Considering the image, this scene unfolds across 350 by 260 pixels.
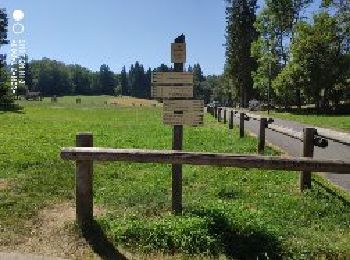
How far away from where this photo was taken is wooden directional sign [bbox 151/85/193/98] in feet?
24.6

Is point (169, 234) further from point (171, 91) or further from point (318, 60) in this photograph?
point (318, 60)

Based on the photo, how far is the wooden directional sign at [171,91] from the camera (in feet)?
24.6

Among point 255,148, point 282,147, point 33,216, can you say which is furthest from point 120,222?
point 282,147

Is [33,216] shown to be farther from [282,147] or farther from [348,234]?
[282,147]

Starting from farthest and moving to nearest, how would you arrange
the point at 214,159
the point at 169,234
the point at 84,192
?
1. the point at 84,192
2. the point at 169,234
3. the point at 214,159

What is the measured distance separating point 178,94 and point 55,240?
2.58 metres

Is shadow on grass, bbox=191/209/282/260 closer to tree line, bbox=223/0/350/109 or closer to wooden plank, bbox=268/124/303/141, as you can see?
wooden plank, bbox=268/124/303/141

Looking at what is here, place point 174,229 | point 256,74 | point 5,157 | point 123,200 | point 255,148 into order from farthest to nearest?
1. point 256,74
2. point 255,148
3. point 5,157
4. point 123,200
5. point 174,229

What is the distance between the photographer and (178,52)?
7488 millimetres

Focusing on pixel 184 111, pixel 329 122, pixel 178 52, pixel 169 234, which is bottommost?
pixel 329 122

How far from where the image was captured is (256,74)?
75125 millimetres

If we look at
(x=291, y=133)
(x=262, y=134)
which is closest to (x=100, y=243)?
(x=291, y=133)

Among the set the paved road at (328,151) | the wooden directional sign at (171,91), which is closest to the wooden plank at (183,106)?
the wooden directional sign at (171,91)

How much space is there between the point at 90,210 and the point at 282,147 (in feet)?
36.9
